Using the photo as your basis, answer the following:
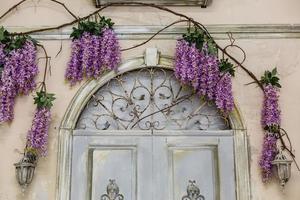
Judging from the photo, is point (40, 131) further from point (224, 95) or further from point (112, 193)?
point (224, 95)

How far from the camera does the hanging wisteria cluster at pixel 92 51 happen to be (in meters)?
3.39

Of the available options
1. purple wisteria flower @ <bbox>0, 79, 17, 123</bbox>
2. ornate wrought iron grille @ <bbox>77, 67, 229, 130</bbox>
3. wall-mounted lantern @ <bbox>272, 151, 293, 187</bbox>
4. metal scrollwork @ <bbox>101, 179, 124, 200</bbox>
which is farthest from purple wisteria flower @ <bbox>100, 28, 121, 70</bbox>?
wall-mounted lantern @ <bbox>272, 151, 293, 187</bbox>

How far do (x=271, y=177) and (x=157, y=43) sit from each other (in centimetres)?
130

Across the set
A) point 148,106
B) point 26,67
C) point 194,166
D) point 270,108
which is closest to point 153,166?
point 194,166

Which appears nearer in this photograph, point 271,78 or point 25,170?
point 25,170

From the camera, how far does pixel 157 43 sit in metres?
3.54

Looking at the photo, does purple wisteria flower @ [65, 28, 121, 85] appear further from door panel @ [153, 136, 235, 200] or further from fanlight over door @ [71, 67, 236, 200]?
door panel @ [153, 136, 235, 200]

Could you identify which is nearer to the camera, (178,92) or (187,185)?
(187,185)

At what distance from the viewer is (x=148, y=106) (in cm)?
346

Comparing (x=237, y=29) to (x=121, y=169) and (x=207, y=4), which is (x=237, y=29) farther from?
(x=121, y=169)

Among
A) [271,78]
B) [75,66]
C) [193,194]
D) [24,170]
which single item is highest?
[75,66]

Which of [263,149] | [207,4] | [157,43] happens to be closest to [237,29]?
[207,4]

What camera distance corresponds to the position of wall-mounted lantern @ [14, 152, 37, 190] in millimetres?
3105

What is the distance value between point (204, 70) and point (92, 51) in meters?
0.84
